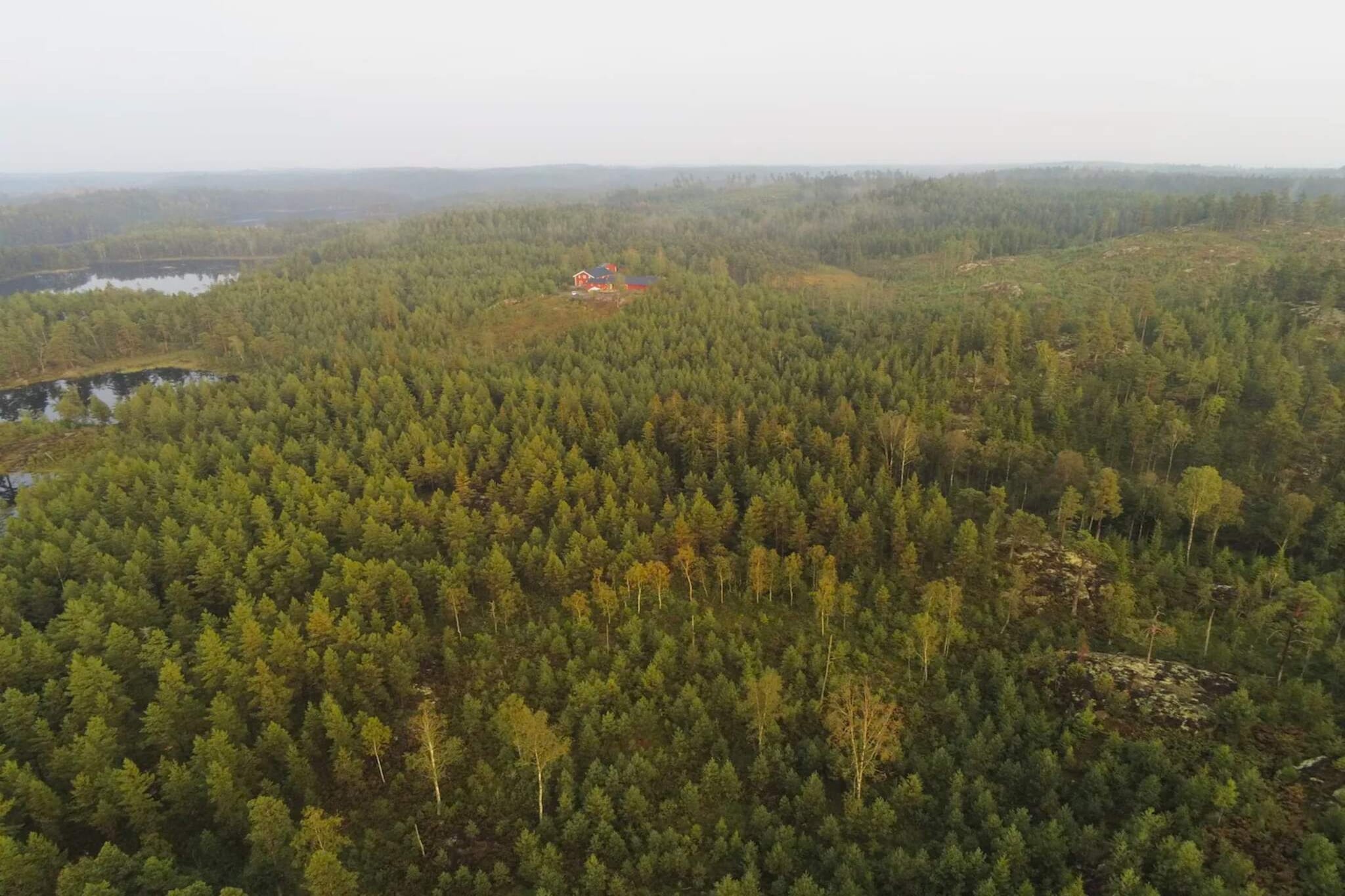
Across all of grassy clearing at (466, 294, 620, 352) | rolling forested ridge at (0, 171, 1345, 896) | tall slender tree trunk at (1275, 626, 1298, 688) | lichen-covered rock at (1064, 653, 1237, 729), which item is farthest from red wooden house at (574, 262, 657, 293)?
tall slender tree trunk at (1275, 626, 1298, 688)

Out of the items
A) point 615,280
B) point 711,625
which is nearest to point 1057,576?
point 711,625

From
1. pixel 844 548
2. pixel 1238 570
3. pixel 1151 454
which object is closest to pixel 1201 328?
pixel 1151 454

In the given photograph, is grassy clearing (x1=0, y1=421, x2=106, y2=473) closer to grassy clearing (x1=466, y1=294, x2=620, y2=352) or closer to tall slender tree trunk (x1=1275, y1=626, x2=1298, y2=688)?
grassy clearing (x1=466, y1=294, x2=620, y2=352)

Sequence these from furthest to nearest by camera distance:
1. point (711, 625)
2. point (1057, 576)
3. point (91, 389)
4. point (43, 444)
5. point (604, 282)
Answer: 1. point (604, 282)
2. point (91, 389)
3. point (43, 444)
4. point (1057, 576)
5. point (711, 625)

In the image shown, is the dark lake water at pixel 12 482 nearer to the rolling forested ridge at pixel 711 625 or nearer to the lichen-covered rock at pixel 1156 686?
the rolling forested ridge at pixel 711 625

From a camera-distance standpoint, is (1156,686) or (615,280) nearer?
(1156,686)

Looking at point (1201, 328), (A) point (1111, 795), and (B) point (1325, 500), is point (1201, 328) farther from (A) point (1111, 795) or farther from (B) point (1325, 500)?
(A) point (1111, 795)

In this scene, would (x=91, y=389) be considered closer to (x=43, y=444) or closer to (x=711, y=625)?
(x=43, y=444)

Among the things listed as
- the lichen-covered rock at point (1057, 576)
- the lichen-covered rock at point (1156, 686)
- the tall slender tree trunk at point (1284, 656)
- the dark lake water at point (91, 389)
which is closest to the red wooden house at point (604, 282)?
the dark lake water at point (91, 389)
